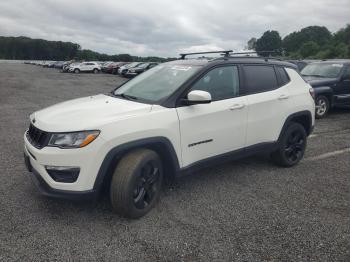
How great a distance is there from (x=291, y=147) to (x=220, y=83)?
180cm

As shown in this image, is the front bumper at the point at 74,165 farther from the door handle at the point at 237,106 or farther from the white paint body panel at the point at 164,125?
the door handle at the point at 237,106

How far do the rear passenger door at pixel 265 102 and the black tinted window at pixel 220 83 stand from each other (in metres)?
0.20

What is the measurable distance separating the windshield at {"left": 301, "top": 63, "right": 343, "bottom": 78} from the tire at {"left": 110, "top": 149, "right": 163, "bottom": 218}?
810cm

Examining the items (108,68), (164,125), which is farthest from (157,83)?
(108,68)

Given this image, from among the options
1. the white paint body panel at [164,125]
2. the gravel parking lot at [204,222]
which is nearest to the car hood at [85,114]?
the white paint body panel at [164,125]

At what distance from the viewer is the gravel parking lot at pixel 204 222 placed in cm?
290

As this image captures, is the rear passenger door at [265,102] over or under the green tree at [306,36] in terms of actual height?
under

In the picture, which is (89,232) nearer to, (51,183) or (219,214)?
(51,183)

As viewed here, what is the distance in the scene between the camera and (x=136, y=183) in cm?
330

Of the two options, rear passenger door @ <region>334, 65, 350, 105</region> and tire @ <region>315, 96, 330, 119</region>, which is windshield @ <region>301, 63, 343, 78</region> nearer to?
rear passenger door @ <region>334, 65, 350, 105</region>

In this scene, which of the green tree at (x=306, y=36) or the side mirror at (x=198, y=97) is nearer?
the side mirror at (x=198, y=97)

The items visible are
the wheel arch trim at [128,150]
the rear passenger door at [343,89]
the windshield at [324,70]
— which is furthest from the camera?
the windshield at [324,70]

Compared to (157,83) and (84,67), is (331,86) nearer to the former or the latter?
(157,83)

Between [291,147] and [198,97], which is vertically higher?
[198,97]
